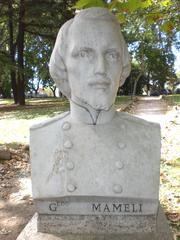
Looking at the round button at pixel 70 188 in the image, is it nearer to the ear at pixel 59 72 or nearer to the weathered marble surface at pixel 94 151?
the weathered marble surface at pixel 94 151

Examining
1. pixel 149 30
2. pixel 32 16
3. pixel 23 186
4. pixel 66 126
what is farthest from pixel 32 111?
pixel 66 126

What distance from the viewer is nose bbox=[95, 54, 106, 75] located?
2.64m

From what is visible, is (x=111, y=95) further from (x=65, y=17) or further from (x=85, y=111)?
(x=65, y=17)

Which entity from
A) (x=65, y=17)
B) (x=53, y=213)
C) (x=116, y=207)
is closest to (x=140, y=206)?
(x=116, y=207)

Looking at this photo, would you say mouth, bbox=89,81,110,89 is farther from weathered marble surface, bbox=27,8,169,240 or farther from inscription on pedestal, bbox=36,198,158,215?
inscription on pedestal, bbox=36,198,158,215

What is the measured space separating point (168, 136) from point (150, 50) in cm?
2802

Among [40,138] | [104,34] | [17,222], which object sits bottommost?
[17,222]

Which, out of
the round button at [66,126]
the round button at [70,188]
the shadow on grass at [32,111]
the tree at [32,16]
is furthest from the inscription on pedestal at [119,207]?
the shadow on grass at [32,111]

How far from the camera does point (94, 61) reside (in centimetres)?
269

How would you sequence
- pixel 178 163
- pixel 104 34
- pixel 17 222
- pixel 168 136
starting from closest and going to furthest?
pixel 104 34 → pixel 17 222 → pixel 178 163 → pixel 168 136

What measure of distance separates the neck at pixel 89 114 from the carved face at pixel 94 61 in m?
0.11

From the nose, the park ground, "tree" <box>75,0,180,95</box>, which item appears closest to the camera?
the nose

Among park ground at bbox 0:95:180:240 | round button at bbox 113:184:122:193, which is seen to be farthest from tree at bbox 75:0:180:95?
park ground at bbox 0:95:180:240

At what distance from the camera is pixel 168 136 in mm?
10367
